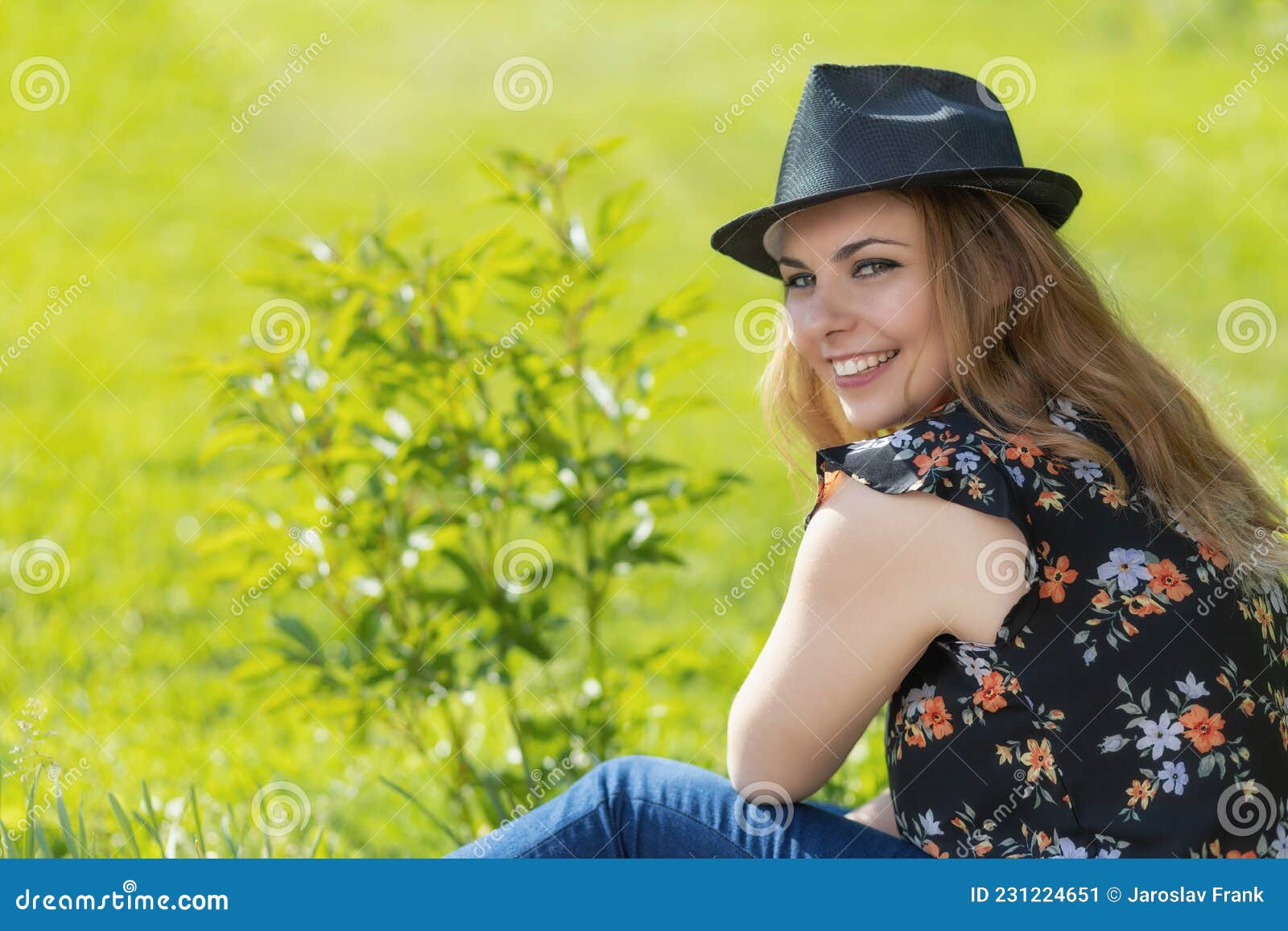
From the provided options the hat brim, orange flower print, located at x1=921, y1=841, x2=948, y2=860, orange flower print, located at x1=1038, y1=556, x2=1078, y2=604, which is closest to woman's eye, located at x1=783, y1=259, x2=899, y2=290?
the hat brim

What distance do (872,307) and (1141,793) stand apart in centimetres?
80

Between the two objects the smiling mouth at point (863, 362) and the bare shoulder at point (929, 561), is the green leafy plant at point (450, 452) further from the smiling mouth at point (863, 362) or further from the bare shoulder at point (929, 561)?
the bare shoulder at point (929, 561)

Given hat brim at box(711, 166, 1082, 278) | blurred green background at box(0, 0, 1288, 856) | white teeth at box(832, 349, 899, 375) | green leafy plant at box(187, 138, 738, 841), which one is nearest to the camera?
hat brim at box(711, 166, 1082, 278)

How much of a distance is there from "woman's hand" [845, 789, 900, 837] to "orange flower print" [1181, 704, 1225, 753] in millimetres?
548

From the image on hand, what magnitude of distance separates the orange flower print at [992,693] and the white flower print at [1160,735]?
0.19 meters

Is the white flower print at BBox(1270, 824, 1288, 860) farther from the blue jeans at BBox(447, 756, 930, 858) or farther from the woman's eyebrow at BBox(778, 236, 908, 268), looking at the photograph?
the woman's eyebrow at BBox(778, 236, 908, 268)

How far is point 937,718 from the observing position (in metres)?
1.81

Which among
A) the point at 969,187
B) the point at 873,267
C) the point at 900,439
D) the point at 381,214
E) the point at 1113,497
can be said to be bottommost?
the point at 1113,497

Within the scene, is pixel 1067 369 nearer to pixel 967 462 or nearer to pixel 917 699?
pixel 967 462

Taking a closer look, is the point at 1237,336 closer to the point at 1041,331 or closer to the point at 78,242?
the point at 1041,331

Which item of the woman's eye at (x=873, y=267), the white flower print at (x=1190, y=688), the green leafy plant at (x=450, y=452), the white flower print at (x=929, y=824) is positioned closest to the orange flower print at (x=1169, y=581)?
the white flower print at (x=1190, y=688)

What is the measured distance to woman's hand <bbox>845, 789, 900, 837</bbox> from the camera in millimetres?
2172

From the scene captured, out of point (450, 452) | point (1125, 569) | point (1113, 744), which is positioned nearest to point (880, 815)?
point (1113, 744)

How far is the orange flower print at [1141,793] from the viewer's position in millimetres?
1729
